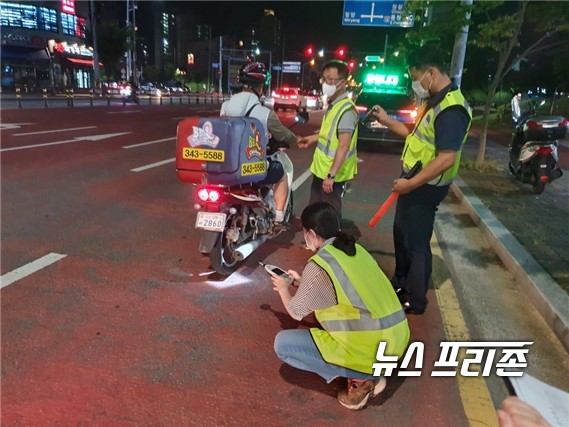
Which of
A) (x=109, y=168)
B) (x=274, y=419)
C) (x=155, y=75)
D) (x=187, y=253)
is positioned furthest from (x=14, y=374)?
(x=155, y=75)

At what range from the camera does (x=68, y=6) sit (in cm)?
4606

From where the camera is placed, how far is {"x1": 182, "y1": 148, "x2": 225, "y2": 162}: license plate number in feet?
11.9

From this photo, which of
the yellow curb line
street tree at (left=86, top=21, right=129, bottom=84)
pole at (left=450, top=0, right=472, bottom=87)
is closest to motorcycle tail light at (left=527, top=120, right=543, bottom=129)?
pole at (left=450, top=0, right=472, bottom=87)

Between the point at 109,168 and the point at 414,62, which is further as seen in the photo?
the point at 109,168

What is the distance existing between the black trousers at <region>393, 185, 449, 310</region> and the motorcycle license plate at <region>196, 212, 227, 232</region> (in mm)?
1521

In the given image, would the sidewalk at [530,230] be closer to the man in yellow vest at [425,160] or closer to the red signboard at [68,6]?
the man in yellow vest at [425,160]

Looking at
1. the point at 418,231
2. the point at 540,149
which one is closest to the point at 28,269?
the point at 418,231

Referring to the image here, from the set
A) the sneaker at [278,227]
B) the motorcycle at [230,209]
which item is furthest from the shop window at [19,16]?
the motorcycle at [230,209]

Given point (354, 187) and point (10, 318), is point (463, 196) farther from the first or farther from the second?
point (10, 318)

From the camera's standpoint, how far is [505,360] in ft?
9.58

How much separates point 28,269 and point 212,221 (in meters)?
1.81

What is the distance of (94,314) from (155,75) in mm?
76326

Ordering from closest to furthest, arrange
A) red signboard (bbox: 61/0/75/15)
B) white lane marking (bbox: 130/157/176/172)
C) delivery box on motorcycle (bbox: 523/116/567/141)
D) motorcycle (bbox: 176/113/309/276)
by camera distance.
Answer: motorcycle (bbox: 176/113/309/276) → delivery box on motorcycle (bbox: 523/116/567/141) → white lane marking (bbox: 130/157/176/172) → red signboard (bbox: 61/0/75/15)

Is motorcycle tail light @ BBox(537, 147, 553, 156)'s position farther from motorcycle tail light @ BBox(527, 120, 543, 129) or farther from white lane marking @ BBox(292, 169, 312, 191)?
white lane marking @ BBox(292, 169, 312, 191)
